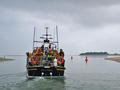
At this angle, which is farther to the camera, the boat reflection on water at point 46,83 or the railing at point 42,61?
the railing at point 42,61

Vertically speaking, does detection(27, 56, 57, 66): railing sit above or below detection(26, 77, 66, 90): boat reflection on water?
above

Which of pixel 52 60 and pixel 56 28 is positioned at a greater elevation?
pixel 56 28

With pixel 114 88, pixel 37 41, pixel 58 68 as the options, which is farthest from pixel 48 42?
pixel 114 88

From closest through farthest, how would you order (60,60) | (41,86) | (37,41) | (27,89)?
(27,89)
(41,86)
(60,60)
(37,41)

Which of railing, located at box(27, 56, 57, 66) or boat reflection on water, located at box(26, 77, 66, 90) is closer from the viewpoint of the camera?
boat reflection on water, located at box(26, 77, 66, 90)

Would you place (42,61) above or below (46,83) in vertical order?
above

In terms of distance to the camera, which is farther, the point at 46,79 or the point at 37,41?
the point at 37,41

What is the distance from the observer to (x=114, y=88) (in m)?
10.2

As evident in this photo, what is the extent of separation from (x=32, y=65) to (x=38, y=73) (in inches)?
44.5

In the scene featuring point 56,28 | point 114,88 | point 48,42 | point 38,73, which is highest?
point 56,28

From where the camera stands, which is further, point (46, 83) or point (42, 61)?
point (42, 61)

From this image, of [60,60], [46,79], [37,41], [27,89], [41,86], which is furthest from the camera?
[37,41]

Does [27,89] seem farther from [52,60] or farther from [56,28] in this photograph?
[56,28]

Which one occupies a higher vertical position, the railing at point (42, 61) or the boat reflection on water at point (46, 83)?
the railing at point (42, 61)
